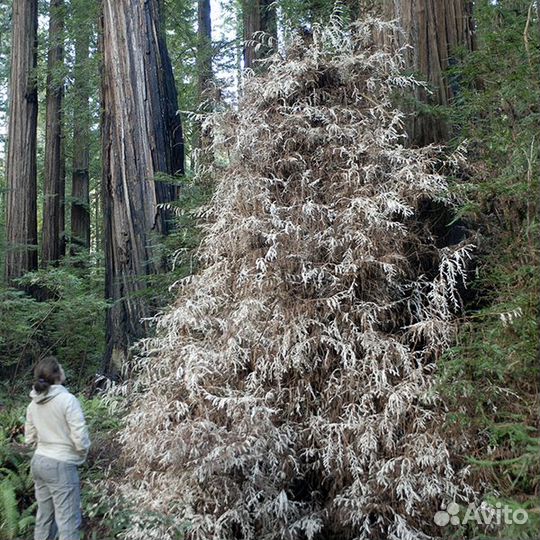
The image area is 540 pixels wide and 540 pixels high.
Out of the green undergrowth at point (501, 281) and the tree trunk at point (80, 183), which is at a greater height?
the tree trunk at point (80, 183)

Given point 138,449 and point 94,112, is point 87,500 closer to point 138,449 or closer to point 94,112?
point 138,449

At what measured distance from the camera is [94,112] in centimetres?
1527

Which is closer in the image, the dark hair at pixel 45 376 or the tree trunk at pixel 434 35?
the dark hair at pixel 45 376

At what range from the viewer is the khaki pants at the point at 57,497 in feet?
14.5

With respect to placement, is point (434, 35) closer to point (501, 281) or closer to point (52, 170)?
point (501, 281)

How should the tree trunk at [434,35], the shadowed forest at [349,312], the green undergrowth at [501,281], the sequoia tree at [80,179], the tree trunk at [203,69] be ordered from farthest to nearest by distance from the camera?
the sequoia tree at [80,179] → the tree trunk at [203,69] → the tree trunk at [434,35] → the shadowed forest at [349,312] → the green undergrowth at [501,281]

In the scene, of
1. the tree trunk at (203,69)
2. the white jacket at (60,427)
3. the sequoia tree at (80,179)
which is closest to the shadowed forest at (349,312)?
the tree trunk at (203,69)

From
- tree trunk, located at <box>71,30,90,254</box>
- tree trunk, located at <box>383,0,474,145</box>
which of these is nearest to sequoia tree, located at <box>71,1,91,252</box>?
tree trunk, located at <box>71,30,90,254</box>

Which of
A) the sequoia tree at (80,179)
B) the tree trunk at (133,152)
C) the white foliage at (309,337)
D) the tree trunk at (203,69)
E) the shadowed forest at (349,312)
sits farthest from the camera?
the sequoia tree at (80,179)

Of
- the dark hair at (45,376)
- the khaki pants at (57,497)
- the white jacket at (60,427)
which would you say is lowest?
the khaki pants at (57,497)

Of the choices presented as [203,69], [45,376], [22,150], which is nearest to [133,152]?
[45,376]

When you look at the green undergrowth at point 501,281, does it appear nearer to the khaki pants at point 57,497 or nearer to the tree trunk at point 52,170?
the khaki pants at point 57,497

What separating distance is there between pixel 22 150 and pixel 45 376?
406 inches

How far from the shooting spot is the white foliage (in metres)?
4.48
